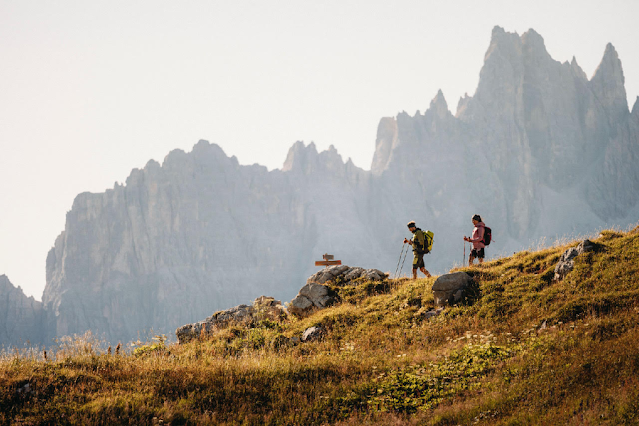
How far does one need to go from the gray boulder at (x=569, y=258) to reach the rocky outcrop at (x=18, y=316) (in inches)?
7033

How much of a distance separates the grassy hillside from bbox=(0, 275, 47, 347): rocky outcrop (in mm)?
174282

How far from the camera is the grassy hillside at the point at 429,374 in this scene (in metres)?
7.65

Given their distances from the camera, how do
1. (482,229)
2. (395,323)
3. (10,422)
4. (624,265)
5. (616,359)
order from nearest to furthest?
(10,422), (616,359), (624,265), (395,323), (482,229)

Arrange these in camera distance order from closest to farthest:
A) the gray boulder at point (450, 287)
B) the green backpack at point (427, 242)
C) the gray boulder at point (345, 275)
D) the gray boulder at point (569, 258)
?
1. the gray boulder at point (569, 258)
2. the gray boulder at point (450, 287)
3. the green backpack at point (427, 242)
4. the gray boulder at point (345, 275)

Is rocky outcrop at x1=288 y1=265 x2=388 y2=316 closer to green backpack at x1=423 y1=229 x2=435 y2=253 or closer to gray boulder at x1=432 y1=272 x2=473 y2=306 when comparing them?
green backpack at x1=423 y1=229 x2=435 y2=253

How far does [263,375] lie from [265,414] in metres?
1.65

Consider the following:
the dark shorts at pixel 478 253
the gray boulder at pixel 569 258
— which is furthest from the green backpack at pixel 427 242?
the gray boulder at pixel 569 258

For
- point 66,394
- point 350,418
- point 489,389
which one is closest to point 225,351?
point 66,394

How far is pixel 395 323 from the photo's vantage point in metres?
15.2

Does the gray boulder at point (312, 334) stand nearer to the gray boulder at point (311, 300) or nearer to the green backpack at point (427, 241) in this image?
the gray boulder at point (311, 300)

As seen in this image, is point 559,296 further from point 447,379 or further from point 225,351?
point 225,351

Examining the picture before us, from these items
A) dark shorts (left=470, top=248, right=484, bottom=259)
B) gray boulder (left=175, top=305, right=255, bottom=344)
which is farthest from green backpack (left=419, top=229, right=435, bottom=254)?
gray boulder (left=175, top=305, right=255, bottom=344)

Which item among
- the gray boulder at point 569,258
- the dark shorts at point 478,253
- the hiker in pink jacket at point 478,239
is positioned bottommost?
the gray boulder at point 569,258

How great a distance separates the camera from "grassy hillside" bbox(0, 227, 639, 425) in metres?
7.65
